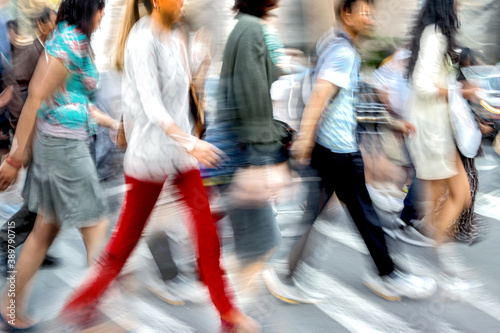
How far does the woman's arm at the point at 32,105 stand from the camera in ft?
11.0

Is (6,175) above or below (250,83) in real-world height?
below

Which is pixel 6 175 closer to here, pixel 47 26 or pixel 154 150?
pixel 154 150

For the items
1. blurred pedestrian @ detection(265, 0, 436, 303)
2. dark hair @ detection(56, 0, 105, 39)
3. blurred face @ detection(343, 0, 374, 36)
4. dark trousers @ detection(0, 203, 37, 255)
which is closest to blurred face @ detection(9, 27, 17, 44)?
dark trousers @ detection(0, 203, 37, 255)

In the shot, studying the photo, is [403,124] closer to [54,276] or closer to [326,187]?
[326,187]

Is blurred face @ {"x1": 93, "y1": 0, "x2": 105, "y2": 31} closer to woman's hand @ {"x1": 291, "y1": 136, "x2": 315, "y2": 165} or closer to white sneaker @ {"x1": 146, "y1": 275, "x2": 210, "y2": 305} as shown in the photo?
woman's hand @ {"x1": 291, "y1": 136, "x2": 315, "y2": 165}

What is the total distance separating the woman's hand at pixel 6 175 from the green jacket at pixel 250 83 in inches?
41.8

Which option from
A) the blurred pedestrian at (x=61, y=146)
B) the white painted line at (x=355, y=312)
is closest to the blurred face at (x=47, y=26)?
the blurred pedestrian at (x=61, y=146)

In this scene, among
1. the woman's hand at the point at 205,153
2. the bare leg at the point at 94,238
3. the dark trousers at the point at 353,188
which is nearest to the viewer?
the woman's hand at the point at 205,153

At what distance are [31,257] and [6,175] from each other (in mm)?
461

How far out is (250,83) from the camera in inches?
142

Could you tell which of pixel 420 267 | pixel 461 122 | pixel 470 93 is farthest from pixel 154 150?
pixel 420 267

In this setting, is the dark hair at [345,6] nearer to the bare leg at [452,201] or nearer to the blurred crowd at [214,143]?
the blurred crowd at [214,143]

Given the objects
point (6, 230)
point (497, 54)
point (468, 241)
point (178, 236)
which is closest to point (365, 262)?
point (468, 241)

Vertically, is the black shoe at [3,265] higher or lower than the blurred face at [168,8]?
lower
